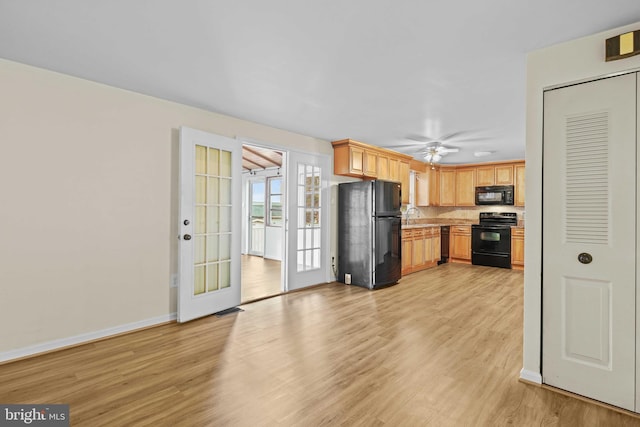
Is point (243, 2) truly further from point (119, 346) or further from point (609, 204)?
point (119, 346)

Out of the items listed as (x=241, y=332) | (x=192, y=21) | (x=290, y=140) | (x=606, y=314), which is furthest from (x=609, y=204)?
(x=290, y=140)

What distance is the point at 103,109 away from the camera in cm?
294

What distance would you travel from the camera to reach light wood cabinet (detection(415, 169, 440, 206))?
7480mm

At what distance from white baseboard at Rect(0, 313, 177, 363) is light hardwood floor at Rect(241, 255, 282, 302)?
1.15 metres

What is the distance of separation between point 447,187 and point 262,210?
4823 millimetres

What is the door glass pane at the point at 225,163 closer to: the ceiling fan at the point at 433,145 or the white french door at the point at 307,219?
the white french door at the point at 307,219

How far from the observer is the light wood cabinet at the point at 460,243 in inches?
281

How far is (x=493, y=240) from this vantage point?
6.68m

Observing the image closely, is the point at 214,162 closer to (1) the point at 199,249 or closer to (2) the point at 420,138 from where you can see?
(1) the point at 199,249

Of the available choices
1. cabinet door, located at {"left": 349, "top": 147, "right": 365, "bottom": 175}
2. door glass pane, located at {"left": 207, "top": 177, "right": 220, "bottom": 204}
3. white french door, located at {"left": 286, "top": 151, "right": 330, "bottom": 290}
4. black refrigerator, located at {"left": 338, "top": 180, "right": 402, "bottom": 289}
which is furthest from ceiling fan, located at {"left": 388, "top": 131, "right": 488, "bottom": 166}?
door glass pane, located at {"left": 207, "top": 177, "right": 220, "bottom": 204}

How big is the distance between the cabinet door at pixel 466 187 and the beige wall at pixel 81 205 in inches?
252

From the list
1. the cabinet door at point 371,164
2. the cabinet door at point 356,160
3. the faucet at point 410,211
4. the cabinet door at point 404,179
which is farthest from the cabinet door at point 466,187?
the cabinet door at point 356,160

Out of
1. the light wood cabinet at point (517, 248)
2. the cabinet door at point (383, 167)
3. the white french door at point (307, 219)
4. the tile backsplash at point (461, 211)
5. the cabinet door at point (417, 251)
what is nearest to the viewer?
the white french door at point (307, 219)

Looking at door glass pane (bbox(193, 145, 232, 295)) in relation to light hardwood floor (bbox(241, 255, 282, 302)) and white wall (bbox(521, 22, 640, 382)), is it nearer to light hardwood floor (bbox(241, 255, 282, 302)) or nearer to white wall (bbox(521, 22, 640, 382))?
light hardwood floor (bbox(241, 255, 282, 302))
